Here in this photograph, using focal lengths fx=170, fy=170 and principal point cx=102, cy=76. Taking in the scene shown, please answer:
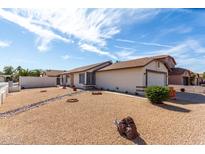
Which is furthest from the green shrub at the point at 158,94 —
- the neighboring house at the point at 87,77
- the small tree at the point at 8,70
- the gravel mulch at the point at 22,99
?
the small tree at the point at 8,70

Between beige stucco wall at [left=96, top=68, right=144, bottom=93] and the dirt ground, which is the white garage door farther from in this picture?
the dirt ground

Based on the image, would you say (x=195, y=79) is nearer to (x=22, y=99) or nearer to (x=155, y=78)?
(x=155, y=78)

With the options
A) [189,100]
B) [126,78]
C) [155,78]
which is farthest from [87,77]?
[189,100]

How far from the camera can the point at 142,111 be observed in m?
9.30

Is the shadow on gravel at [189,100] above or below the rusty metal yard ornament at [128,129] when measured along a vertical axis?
above

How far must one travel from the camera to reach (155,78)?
17031 mm

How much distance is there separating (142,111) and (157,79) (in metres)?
8.89

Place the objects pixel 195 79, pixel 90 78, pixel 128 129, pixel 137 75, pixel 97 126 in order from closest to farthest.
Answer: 1. pixel 128 129
2. pixel 97 126
3. pixel 137 75
4. pixel 90 78
5. pixel 195 79

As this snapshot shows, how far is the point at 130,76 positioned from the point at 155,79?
2.58m

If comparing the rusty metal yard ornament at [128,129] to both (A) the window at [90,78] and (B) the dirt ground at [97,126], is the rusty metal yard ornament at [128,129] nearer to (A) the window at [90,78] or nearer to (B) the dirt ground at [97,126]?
(B) the dirt ground at [97,126]

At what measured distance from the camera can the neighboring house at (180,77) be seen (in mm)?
29031

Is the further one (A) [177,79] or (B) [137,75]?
(A) [177,79]

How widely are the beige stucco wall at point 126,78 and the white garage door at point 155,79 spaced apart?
0.53 m
